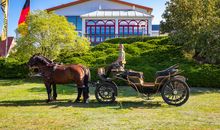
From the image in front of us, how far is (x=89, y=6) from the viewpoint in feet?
164

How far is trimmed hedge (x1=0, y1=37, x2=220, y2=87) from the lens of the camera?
19312mm

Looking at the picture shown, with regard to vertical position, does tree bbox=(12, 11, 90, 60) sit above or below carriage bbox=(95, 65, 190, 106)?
above

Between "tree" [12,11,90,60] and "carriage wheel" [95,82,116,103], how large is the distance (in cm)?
1165

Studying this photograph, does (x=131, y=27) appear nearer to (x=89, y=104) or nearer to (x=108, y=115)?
(x=89, y=104)

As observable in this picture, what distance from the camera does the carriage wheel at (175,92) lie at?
1218cm

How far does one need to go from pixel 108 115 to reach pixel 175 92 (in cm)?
300

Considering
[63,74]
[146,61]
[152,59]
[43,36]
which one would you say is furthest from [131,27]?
[63,74]

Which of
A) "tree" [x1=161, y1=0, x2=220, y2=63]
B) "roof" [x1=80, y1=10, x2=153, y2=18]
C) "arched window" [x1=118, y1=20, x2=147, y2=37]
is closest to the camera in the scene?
"tree" [x1=161, y1=0, x2=220, y2=63]

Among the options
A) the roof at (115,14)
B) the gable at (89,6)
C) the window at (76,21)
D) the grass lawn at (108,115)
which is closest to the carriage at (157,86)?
the grass lawn at (108,115)

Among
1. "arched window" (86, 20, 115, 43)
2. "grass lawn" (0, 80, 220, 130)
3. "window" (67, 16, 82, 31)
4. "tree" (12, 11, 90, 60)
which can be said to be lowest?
"grass lawn" (0, 80, 220, 130)

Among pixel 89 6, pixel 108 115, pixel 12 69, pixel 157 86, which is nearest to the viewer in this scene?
pixel 108 115

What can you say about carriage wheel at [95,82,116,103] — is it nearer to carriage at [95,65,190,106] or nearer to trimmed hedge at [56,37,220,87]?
carriage at [95,65,190,106]

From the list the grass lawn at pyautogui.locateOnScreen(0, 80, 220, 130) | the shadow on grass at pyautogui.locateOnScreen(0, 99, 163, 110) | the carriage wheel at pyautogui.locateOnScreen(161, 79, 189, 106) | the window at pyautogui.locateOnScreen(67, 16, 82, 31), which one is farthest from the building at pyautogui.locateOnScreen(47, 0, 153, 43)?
the carriage wheel at pyautogui.locateOnScreen(161, 79, 189, 106)

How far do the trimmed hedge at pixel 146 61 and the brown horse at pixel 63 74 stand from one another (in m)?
7.70
